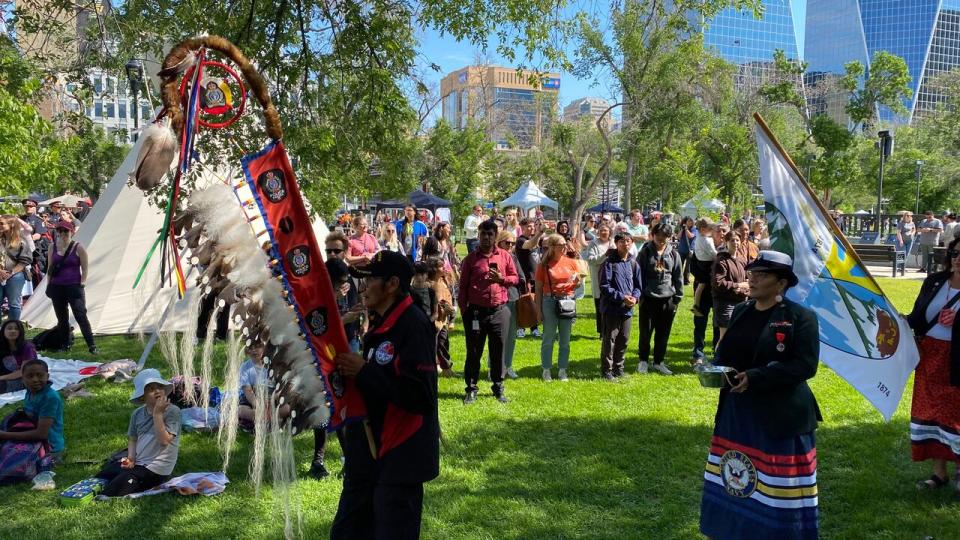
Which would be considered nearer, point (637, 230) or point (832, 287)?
point (832, 287)

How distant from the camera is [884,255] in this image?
22.2m

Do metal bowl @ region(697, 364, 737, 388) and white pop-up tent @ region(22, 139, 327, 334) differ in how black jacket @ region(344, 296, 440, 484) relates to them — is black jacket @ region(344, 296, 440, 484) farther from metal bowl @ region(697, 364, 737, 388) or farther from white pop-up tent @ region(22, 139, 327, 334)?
white pop-up tent @ region(22, 139, 327, 334)

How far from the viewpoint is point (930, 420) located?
17.7 ft

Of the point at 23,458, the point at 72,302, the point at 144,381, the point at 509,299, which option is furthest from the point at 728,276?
the point at 72,302

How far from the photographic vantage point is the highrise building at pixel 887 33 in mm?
129250

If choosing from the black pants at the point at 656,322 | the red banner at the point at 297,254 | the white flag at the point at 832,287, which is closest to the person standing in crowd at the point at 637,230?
the black pants at the point at 656,322

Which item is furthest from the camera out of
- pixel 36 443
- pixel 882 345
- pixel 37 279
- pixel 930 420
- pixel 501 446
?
pixel 37 279

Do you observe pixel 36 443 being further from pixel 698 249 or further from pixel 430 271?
pixel 698 249

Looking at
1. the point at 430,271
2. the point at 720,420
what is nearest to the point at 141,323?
the point at 720,420

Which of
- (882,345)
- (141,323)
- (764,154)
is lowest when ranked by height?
(882,345)

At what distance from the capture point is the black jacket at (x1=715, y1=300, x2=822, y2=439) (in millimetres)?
3791

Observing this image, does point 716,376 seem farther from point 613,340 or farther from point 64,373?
point 64,373

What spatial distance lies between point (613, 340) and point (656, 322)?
3.07ft

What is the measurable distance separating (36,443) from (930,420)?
7243 millimetres
